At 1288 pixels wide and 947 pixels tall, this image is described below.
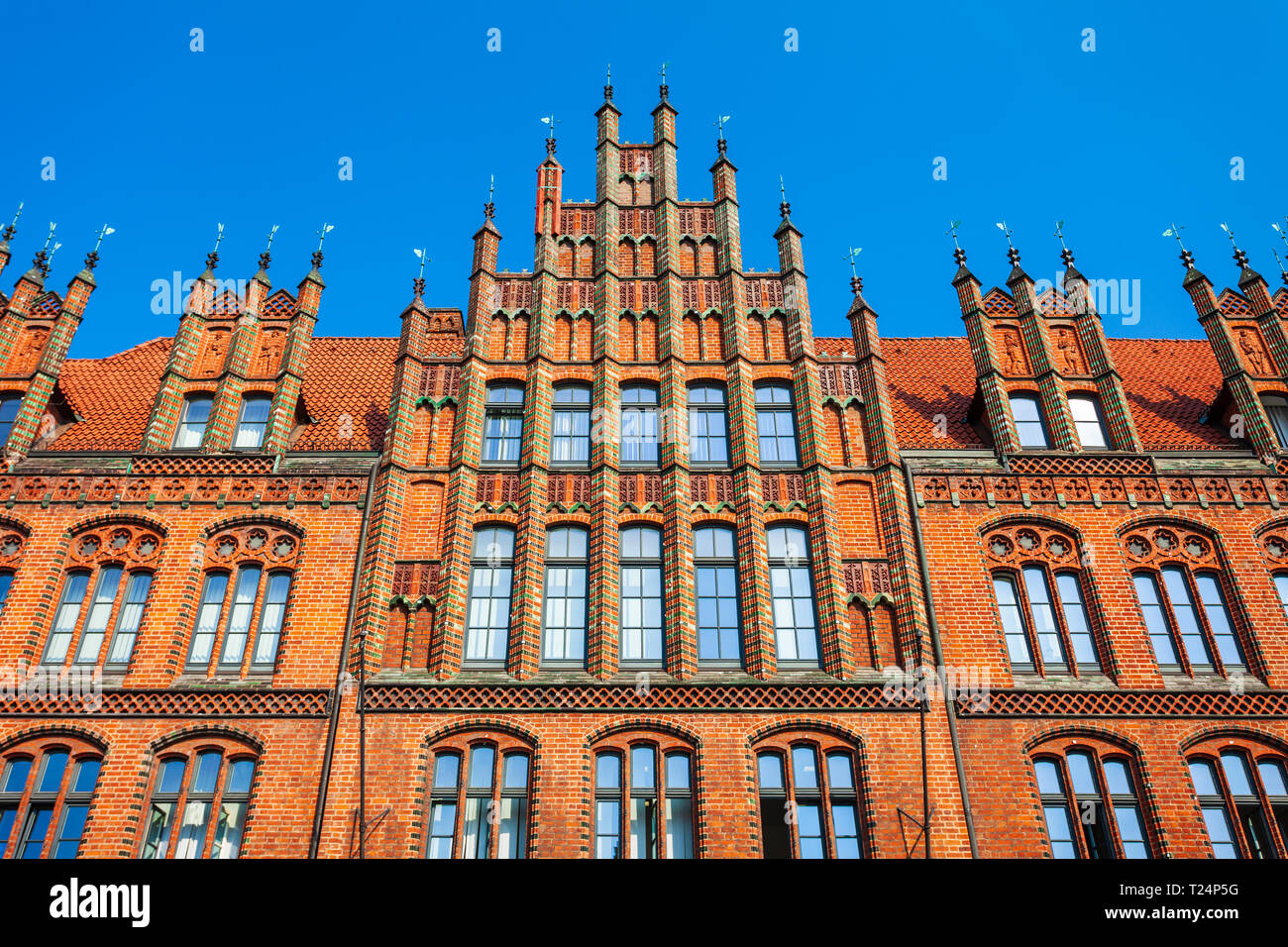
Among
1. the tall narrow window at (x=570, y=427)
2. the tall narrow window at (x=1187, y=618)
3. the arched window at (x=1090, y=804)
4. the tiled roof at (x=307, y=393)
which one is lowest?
the arched window at (x=1090, y=804)

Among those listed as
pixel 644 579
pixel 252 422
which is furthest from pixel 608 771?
pixel 252 422

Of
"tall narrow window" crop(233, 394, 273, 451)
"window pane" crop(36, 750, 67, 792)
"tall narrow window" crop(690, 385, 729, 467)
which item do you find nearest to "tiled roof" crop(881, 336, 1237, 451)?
"tall narrow window" crop(690, 385, 729, 467)

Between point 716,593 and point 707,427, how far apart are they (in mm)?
3028

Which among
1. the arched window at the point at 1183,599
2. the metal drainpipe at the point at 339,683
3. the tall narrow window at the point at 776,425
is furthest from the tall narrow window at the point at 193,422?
the arched window at the point at 1183,599

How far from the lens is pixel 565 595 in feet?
48.2

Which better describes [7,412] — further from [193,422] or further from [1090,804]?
[1090,804]

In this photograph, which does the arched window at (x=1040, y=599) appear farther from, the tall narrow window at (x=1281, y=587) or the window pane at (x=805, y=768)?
the window pane at (x=805, y=768)

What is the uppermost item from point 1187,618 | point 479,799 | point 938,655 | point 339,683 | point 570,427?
point 570,427

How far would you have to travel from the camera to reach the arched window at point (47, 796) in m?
12.5

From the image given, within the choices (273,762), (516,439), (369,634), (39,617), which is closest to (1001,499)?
(516,439)

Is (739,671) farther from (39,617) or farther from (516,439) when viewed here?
(39,617)

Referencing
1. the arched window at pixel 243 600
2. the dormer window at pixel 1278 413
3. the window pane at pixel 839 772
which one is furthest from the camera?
the dormer window at pixel 1278 413

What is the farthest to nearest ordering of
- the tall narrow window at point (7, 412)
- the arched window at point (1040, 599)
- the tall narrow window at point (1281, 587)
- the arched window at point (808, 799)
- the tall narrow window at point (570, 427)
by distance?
the tall narrow window at point (7, 412)
the tall narrow window at point (570, 427)
the tall narrow window at point (1281, 587)
the arched window at point (1040, 599)
the arched window at point (808, 799)

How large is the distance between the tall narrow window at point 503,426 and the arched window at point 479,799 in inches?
180
